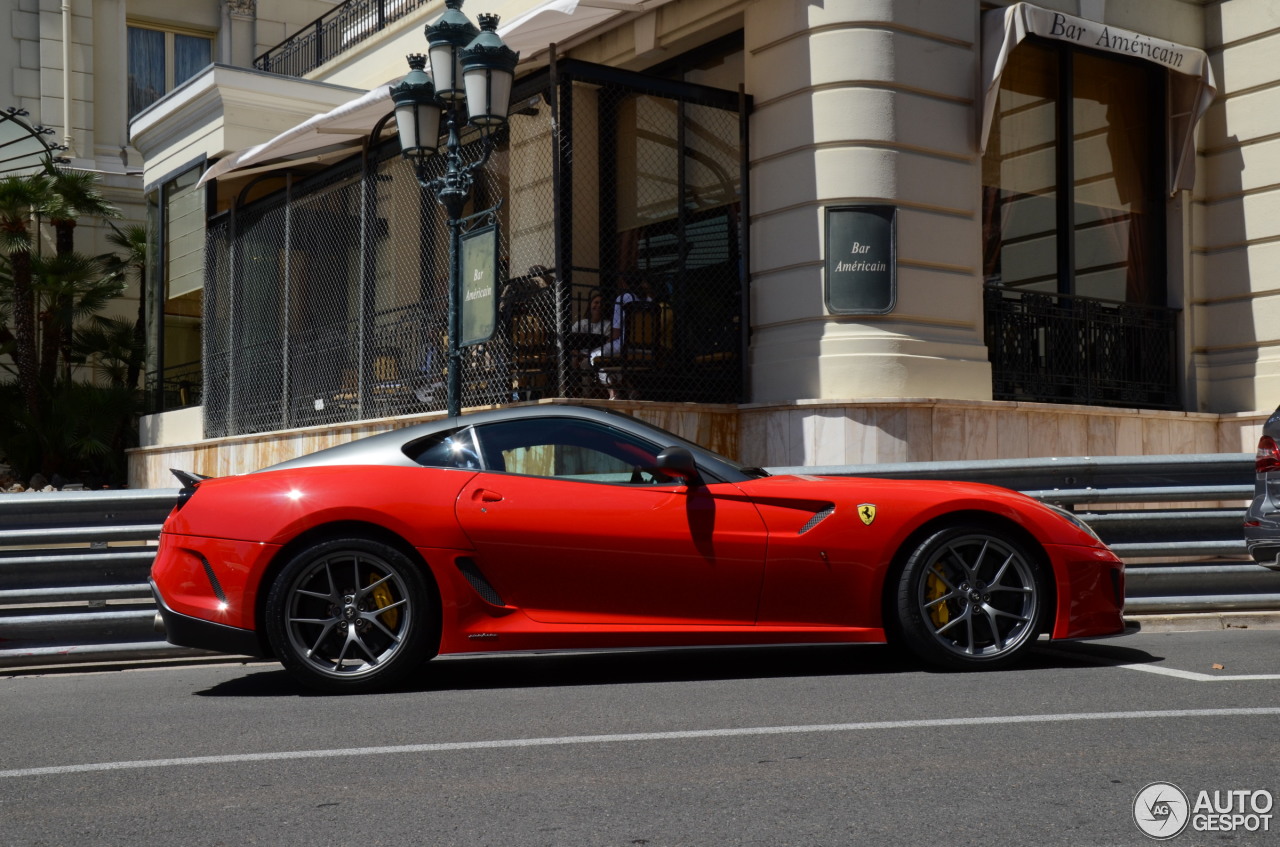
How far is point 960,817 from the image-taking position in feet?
12.0

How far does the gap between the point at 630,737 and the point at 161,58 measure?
28.2 meters

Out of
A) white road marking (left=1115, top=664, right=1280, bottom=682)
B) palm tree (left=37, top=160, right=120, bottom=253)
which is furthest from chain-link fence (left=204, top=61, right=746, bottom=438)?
palm tree (left=37, top=160, right=120, bottom=253)

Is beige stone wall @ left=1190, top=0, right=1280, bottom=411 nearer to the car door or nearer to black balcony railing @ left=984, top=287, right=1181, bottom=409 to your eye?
black balcony railing @ left=984, top=287, right=1181, bottom=409

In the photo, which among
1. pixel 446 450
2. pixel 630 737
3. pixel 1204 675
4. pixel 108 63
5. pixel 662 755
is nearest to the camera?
pixel 662 755

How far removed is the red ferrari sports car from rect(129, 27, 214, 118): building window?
83.8ft

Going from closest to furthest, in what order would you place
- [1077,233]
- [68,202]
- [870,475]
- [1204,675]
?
[1204,675], [870,475], [1077,233], [68,202]

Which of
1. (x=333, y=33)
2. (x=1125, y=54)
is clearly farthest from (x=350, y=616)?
(x=333, y=33)

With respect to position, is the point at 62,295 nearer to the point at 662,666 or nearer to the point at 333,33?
the point at 333,33

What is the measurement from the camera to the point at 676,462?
19.9 ft

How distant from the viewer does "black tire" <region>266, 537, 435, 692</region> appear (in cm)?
607

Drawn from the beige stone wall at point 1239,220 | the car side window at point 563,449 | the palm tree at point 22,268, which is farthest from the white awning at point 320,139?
the beige stone wall at point 1239,220

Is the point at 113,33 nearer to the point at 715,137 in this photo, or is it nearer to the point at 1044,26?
the point at 715,137

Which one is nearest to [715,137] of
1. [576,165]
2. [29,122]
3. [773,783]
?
[576,165]

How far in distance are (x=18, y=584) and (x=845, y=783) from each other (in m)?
5.29
